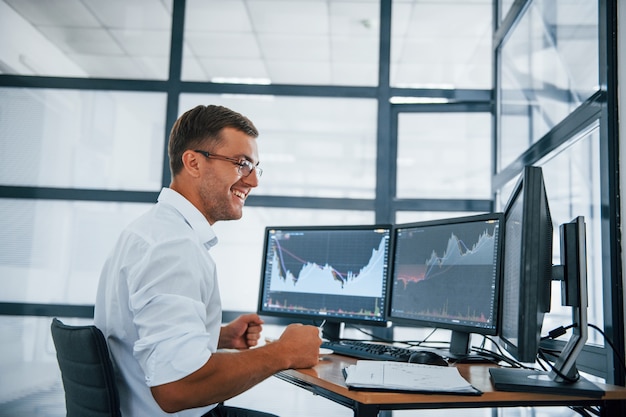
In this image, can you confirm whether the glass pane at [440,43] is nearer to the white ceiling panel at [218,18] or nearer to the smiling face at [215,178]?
the white ceiling panel at [218,18]

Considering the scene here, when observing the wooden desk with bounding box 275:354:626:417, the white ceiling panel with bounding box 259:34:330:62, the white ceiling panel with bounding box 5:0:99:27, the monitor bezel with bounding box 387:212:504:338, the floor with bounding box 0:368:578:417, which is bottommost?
the floor with bounding box 0:368:578:417

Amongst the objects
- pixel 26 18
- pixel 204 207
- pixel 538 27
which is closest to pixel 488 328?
pixel 204 207

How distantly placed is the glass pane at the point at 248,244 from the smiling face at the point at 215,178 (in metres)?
1.47

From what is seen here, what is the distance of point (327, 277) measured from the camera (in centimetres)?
218

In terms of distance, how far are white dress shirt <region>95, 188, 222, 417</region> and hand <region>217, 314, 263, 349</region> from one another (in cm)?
42

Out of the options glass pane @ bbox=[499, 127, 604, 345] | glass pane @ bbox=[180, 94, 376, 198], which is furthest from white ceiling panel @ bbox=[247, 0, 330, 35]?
glass pane @ bbox=[499, 127, 604, 345]

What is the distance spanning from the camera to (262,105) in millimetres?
3246

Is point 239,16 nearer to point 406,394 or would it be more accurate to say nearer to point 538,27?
point 538,27

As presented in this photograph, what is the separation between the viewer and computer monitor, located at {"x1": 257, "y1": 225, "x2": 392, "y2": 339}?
209 centimetres

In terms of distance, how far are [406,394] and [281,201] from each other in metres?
1.97

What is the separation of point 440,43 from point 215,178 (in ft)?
6.74

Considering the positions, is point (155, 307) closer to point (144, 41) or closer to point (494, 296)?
point (494, 296)

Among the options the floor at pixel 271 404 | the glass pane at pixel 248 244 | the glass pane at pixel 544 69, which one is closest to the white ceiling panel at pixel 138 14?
the glass pane at pixel 248 244

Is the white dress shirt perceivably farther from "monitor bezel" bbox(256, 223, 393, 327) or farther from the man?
"monitor bezel" bbox(256, 223, 393, 327)
